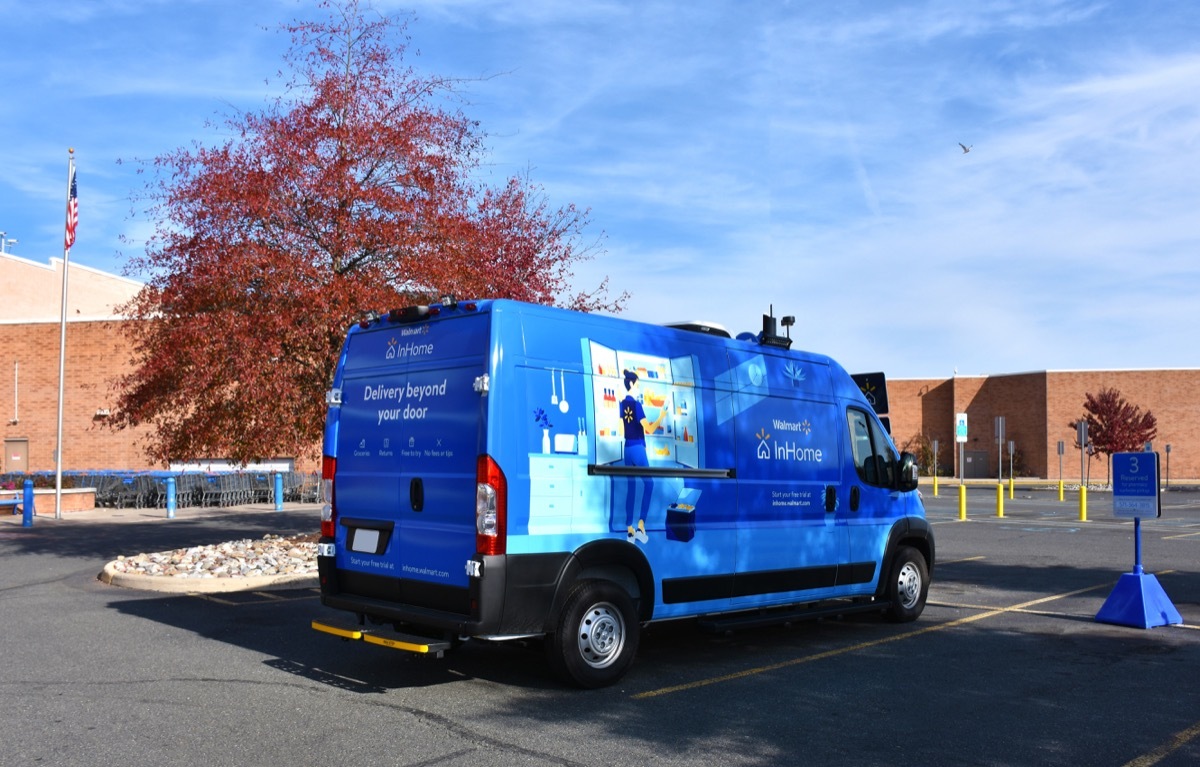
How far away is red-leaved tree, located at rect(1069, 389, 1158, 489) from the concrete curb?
172ft

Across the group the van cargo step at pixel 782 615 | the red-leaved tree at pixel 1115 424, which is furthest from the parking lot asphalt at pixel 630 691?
the red-leaved tree at pixel 1115 424

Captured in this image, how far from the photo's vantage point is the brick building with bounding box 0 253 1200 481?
43438 millimetres

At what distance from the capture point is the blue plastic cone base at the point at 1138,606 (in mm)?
9945

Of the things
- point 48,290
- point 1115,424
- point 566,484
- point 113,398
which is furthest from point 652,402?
point 1115,424

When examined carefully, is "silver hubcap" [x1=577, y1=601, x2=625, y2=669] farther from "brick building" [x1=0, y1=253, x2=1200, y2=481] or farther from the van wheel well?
"brick building" [x1=0, y1=253, x2=1200, y2=481]

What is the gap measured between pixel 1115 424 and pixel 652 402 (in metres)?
55.8

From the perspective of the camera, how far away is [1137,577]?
10148mm

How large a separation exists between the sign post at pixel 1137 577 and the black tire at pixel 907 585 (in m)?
1.75

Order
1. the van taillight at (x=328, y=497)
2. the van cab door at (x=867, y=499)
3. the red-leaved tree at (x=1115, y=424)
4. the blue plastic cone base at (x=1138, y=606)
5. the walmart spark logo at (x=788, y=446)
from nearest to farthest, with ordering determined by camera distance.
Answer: the van taillight at (x=328, y=497) → the walmart spark logo at (x=788, y=446) → the van cab door at (x=867, y=499) → the blue plastic cone base at (x=1138, y=606) → the red-leaved tree at (x=1115, y=424)

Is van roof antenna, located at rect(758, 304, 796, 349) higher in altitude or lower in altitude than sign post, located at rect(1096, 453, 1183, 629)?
higher

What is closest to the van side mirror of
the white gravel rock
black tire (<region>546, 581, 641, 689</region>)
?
black tire (<region>546, 581, 641, 689</region>)

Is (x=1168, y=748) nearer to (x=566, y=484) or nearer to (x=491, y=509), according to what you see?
(x=566, y=484)

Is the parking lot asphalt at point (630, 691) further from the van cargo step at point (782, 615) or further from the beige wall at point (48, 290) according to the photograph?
the beige wall at point (48, 290)

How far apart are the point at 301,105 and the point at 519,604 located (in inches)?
415
